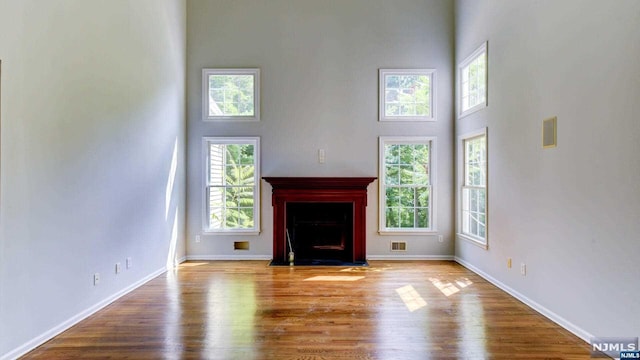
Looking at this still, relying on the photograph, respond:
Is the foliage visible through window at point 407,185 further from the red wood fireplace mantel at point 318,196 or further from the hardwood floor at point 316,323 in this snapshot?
the hardwood floor at point 316,323

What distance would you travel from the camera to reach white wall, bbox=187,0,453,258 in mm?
5391

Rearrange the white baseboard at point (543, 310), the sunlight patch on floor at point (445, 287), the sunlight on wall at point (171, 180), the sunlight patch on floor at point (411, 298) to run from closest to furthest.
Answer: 1. the white baseboard at point (543, 310)
2. the sunlight patch on floor at point (411, 298)
3. the sunlight patch on floor at point (445, 287)
4. the sunlight on wall at point (171, 180)

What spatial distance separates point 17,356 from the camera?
2.45 meters

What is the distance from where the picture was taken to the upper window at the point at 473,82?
14.6 ft

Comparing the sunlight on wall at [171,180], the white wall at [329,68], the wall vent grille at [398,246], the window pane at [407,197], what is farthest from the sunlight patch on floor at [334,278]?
the sunlight on wall at [171,180]

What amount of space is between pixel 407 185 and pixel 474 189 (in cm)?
103

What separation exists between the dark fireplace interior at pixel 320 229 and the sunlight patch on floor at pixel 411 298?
1.57 meters

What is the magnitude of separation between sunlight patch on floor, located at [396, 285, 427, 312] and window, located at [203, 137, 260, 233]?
103 inches

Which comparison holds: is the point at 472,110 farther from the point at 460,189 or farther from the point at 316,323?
the point at 316,323

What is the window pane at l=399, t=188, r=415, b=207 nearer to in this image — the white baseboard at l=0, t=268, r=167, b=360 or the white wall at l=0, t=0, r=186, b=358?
the white wall at l=0, t=0, r=186, b=358

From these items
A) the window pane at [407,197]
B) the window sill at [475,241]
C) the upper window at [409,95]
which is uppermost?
the upper window at [409,95]

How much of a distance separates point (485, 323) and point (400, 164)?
2.94 metres

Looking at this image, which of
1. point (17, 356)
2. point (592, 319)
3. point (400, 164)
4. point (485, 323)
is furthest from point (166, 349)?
point (400, 164)

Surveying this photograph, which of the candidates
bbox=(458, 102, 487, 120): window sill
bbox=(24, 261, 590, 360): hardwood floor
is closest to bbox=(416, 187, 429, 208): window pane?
bbox=(458, 102, 487, 120): window sill
